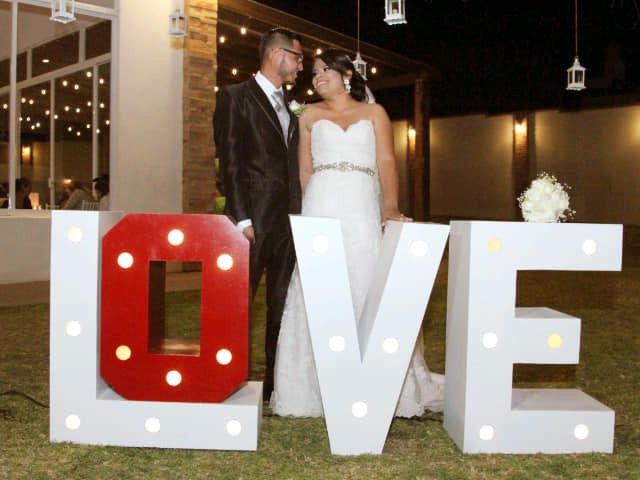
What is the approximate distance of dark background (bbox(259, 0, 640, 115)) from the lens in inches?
859

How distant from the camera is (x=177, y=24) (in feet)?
31.3

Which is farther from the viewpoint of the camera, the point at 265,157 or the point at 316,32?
the point at 316,32

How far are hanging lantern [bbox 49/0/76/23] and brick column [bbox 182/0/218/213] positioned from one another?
2.71 meters

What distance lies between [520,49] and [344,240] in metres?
21.9

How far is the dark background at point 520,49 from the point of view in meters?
21.8

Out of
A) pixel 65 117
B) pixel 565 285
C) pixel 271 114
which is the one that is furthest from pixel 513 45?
pixel 271 114

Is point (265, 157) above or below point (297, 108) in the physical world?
below

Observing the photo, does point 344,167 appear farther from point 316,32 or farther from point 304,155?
point 316,32

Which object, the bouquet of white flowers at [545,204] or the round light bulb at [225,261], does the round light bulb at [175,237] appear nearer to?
the round light bulb at [225,261]

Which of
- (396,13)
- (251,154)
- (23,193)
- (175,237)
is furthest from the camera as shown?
(23,193)

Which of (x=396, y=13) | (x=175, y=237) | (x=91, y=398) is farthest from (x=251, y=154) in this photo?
(x=396, y=13)

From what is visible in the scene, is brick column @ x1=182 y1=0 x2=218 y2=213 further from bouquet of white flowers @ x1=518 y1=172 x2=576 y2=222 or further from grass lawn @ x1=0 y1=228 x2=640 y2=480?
bouquet of white flowers @ x1=518 y1=172 x2=576 y2=222

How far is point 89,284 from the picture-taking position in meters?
3.08

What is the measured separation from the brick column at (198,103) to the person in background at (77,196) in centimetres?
135
